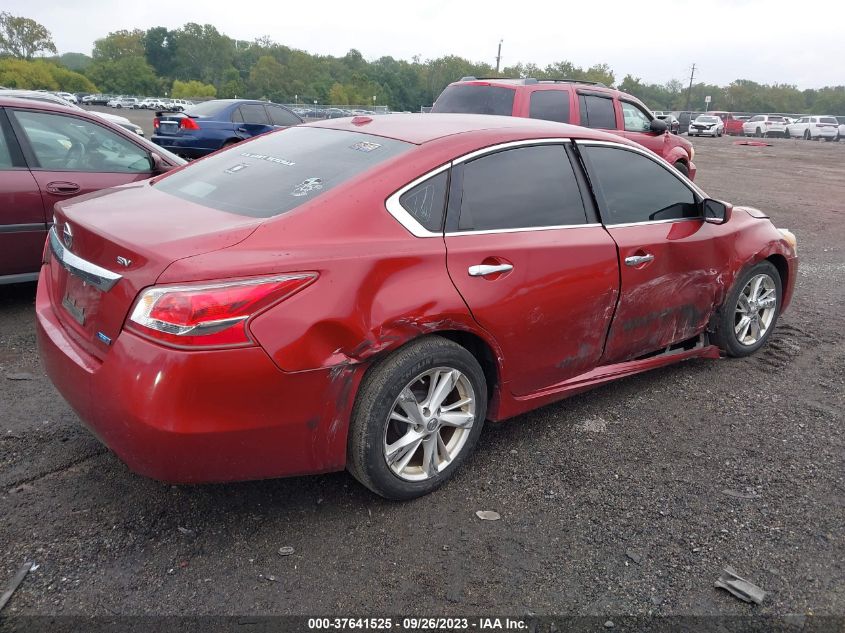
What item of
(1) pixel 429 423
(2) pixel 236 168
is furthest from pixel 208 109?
(1) pixel 429 423

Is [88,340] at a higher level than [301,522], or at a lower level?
higher

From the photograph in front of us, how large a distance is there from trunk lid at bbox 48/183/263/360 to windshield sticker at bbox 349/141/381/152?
2.40 ft

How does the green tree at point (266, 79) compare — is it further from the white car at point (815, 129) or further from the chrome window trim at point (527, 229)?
the chrome window trim at point (527, 229)

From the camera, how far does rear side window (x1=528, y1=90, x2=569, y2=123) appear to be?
8578 millimetres

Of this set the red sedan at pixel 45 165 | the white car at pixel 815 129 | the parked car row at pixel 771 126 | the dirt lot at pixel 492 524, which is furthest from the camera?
the white car at pixel 815 129

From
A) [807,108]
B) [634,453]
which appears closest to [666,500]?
[634,453]

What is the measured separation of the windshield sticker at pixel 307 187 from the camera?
2.79m

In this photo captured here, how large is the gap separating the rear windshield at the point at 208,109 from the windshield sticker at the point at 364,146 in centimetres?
1150

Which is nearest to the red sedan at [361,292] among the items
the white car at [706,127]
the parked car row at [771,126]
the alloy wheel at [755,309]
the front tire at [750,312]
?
the front tire at [750,312]

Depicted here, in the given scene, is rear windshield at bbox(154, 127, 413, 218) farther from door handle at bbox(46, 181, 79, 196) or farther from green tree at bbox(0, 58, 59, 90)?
green tree at bbox(0, 58, 59, 90)

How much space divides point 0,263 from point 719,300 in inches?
192

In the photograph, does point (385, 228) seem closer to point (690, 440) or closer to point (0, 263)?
point (690, 440)

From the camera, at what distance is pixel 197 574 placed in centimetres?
242

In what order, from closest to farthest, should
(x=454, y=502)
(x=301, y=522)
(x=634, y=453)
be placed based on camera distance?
(x=301, y=522) < (x=454, y=502) < (x=634, y=453)
